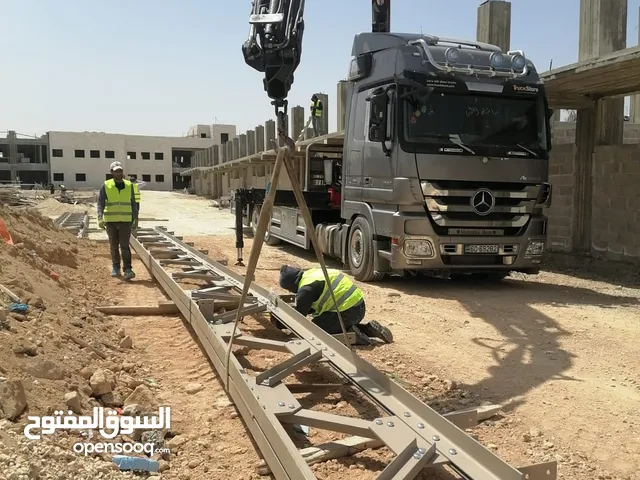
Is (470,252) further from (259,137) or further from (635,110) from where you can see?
(259,137)

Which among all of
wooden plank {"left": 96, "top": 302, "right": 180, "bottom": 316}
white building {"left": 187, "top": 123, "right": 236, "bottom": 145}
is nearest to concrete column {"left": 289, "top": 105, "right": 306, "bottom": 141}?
wooden plank {"left": 96, "top": 302, "right": 180, "bottom": 316}

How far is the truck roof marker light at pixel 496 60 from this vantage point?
338 inches

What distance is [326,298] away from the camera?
18.8 ft

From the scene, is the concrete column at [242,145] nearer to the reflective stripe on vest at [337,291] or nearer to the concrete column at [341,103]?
the concrete column at [341,103]

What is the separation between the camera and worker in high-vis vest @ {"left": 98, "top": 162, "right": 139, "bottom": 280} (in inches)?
357

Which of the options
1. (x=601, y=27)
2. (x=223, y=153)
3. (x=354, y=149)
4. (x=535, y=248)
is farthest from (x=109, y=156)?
(x=535, y=248)

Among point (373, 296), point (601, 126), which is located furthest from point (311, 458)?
point (601, 126)

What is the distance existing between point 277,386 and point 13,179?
67005mm

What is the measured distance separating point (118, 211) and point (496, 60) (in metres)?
6.20

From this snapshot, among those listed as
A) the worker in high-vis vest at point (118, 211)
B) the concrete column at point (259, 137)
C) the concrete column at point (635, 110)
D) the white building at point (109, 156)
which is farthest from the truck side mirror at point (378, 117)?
the white building at point (109, 156)

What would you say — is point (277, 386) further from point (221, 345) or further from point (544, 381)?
point (544, 381)

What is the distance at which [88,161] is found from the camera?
6316cm

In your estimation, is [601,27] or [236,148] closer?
[601,27]

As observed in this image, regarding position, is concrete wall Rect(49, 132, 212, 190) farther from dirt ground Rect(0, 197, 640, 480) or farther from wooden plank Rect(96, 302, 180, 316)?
dirt ground Rect(0, 197, 640, 480)
